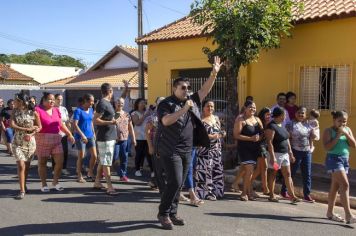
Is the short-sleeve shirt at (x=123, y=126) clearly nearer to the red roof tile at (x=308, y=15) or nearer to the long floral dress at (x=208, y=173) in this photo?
the long floral dress at (x=208, y=173)

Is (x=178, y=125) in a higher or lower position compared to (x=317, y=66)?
lower

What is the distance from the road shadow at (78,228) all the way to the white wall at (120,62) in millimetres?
23456

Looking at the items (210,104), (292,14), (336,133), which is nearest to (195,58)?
(292,14)

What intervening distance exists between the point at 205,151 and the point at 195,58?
6686mm

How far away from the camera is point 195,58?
533 inches

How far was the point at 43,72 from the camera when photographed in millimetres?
53000

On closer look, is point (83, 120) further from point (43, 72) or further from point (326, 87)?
point (43, 72)

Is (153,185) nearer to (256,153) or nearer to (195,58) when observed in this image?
(256,153)

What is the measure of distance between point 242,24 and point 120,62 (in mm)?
21780

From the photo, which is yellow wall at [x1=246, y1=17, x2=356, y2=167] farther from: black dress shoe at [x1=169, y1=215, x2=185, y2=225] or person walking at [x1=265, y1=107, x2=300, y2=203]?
black dress shoe at [x1=169, y1=215, x2=185, y2=225]

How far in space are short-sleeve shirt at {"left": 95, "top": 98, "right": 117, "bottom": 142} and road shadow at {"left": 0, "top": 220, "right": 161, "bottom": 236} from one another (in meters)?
1.97

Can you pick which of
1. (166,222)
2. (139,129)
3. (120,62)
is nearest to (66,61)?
(120,62)

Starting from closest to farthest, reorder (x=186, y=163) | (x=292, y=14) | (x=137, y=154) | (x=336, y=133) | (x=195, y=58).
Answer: (x=186, y=163), (x=336, y=133), (x=137, y=154), (x=292, y=14), (x=195, y=58)

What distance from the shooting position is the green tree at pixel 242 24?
955 cm
